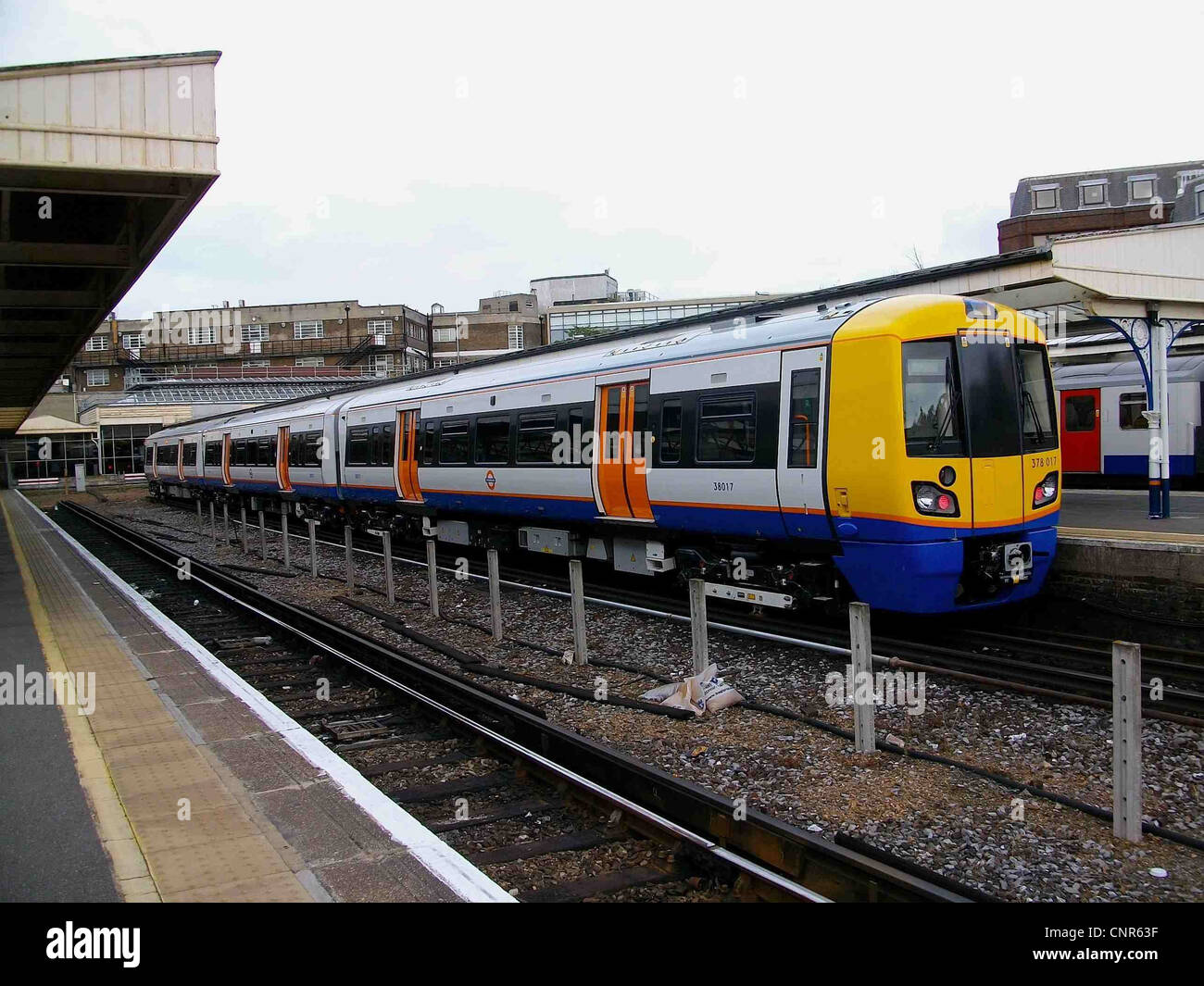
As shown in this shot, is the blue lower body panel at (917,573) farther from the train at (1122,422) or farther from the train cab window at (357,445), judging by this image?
the train cab window at (357,445)

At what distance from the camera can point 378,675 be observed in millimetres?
8445

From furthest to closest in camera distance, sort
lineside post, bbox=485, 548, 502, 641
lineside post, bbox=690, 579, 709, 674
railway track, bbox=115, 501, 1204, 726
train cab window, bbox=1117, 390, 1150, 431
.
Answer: train cab window, bbox=1117, 390, 1150, 431 < lineside post, bbox=485, 548, 502, 641 < lineside post, bbox=690, 579, 709, 674 < railway track, bbox=115, 501, 1204, 726

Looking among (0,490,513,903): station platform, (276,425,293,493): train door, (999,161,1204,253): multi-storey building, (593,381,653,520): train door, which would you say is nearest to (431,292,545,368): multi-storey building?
(999,161,1204,253): multi-storey building

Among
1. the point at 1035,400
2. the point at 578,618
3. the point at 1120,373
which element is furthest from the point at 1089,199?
the point at 578,618

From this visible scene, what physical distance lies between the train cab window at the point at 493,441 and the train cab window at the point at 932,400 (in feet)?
23.9

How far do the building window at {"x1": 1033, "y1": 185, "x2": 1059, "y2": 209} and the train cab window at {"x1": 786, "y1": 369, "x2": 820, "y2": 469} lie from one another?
53.3 m

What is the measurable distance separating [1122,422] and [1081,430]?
3.39 ft

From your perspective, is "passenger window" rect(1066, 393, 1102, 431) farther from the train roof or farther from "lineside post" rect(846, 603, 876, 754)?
"lineside post" rect(846, 603, 876, 754)

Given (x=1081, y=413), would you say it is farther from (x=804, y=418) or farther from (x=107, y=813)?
(x=107, y=813)

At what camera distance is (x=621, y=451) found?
11.5 m

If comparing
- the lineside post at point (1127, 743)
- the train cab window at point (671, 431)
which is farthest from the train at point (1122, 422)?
the lineside post at point (1127, 743)

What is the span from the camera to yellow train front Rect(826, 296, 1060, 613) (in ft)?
26.4

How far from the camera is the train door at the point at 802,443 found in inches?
341
